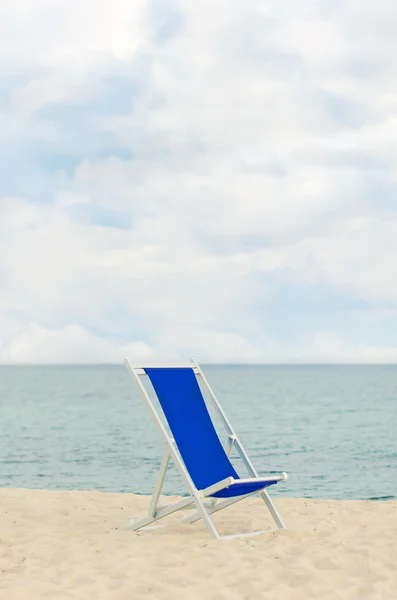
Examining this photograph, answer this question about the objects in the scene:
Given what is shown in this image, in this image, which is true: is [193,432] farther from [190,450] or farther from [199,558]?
[199,558]

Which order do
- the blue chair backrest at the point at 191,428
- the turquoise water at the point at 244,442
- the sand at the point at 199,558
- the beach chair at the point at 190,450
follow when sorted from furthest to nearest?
1. the turquoise water at the point at 244,442
2. the blue chair backrest at the point at 191,428
3. the beach chair at the point at 190,450
4. the sand at the point at 199,558

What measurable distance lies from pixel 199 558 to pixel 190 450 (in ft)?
A: 3.16

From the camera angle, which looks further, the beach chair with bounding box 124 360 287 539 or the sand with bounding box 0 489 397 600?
the beach chair with bounding box 124 360 287 539

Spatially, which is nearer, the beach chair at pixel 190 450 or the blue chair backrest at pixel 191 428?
the beach chair at pixel 190 450

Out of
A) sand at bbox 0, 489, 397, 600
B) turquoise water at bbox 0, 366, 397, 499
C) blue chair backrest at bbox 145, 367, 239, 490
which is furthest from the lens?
turquoise water at bbox 0, 366, 397, 499

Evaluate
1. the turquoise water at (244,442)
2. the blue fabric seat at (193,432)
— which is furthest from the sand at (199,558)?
the turquoise water at (244,442)

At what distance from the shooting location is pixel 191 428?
589cm

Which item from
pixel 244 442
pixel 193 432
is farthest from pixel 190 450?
pixel 244 442

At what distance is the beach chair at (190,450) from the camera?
563cm

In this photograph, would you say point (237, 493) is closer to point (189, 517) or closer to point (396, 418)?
point (189, 517)

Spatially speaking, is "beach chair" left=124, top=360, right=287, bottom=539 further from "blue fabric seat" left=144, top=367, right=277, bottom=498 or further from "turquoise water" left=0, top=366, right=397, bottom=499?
"turquoise water" left=0, top=366, right=397, bottom=499

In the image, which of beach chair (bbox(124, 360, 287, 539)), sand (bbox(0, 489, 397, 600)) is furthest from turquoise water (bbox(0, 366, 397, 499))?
beach chair (bbox(124, 360, 287, 539))

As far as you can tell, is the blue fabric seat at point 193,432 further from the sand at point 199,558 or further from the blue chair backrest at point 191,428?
the sand at point 199,558

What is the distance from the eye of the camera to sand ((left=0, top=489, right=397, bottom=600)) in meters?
4.40
